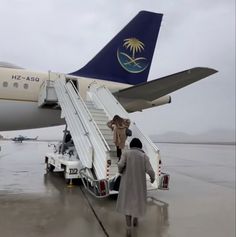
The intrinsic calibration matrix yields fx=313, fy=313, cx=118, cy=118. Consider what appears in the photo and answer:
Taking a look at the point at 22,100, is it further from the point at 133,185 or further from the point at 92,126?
the point at 133,185

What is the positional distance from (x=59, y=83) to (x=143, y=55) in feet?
15.9

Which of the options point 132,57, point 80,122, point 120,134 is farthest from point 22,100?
point 120,134

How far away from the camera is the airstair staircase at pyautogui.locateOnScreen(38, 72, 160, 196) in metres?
7.73

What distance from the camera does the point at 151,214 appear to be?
6344 millimetres

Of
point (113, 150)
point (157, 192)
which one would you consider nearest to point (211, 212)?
point (157, 192)

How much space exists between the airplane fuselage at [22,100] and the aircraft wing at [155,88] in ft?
6.39

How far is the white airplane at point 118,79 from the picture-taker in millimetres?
11305

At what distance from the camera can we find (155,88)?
440 inches

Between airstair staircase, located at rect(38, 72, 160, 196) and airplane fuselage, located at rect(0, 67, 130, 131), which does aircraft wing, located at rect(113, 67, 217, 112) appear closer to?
airstair staircase, located at rect(38, 72, 160, 196)

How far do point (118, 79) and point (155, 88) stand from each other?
3.49 metres

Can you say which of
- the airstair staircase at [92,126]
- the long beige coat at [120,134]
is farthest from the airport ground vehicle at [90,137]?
the long beige coat at [120,134]

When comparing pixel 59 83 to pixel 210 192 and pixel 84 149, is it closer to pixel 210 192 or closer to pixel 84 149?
pixel 84 149

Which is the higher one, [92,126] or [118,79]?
[118,79]

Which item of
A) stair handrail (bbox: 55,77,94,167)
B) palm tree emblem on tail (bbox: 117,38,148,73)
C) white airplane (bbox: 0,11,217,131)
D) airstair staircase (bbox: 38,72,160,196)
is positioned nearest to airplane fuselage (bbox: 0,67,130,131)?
white airplane (bbox: 0,11,217,131)
